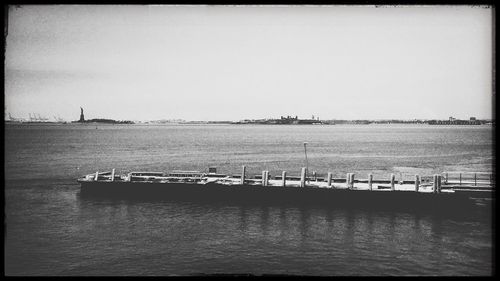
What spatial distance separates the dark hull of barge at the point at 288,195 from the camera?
2883 cm

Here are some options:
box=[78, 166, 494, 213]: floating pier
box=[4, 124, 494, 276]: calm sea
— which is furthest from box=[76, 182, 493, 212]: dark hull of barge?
box=[4, 124, 494, 276]: calm sea

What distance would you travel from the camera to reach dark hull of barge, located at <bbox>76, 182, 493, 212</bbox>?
28828 millimetres

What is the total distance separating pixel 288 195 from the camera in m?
32.2

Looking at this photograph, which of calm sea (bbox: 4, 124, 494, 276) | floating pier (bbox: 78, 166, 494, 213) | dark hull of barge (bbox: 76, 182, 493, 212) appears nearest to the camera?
calm sea (bbox: 4, 124, 494, 276)

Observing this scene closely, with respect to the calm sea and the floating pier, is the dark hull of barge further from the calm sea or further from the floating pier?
the calm sea

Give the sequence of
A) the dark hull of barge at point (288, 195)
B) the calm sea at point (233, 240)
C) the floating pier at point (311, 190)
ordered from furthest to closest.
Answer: the floating pier at point (311, 190)
the dark hull of barge at point (288, 195)
the calm sea at point (233, 240)

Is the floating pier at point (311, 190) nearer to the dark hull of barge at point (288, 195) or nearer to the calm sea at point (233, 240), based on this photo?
the dark hull of barge at point (288, 195)

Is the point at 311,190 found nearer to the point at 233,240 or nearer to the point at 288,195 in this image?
the point at 288,195

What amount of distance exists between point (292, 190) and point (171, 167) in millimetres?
40858

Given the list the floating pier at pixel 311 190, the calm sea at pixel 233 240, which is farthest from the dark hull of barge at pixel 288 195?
the calm sea at pixel 233 240

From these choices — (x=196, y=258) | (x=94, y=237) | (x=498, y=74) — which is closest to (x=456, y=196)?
(x=196, y=258)

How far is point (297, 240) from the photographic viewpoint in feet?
77.2

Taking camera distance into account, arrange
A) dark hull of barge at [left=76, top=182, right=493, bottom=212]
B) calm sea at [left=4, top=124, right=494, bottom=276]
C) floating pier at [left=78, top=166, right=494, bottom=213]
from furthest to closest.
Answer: floating pier at [left=78, top=166, right=494, bottom=213] < dark hull of barge at [left=76, top=182, right=493, bottom=212] < calm sea at [left=4, top=124, right=494, bottom=276]

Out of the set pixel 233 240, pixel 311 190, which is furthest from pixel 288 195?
pixel 233 240
